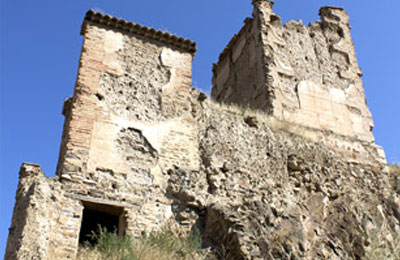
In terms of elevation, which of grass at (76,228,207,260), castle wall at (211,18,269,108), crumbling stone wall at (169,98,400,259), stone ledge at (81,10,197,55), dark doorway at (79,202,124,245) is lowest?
grass at (76,228,207,260)

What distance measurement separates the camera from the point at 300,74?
12109 millimetres

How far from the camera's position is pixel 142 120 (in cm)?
858

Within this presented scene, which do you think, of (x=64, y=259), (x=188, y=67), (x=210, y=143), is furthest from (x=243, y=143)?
(x=64, y=259)

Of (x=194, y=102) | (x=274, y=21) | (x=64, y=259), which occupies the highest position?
(x=274, y=21)

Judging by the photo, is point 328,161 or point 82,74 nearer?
point 82,74

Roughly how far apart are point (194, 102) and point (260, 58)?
328 centimetres

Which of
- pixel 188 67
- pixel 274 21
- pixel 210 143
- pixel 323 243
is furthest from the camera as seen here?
pixel 274 21

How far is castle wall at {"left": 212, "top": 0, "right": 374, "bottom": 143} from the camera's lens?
450 inches

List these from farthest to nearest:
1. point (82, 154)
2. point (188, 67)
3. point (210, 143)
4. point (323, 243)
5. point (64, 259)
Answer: point (188, 67) → point (210, 143) → point (323, 243) → point (82, 154) → point (64, 259)

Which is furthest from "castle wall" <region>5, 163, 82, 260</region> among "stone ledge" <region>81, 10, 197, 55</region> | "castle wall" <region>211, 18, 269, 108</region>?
"castle wall" <region>211, 18, 269, 108</region>

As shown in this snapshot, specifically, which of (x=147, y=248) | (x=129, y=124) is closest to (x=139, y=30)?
(x=129, y=124)

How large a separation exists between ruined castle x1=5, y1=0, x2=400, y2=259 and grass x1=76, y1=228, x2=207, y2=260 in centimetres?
24

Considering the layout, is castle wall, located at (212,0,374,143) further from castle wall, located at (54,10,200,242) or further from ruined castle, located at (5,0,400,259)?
castle wall, located at (54,10,200,242)

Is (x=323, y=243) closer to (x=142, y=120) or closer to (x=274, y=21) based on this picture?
(x=142, y=120)
